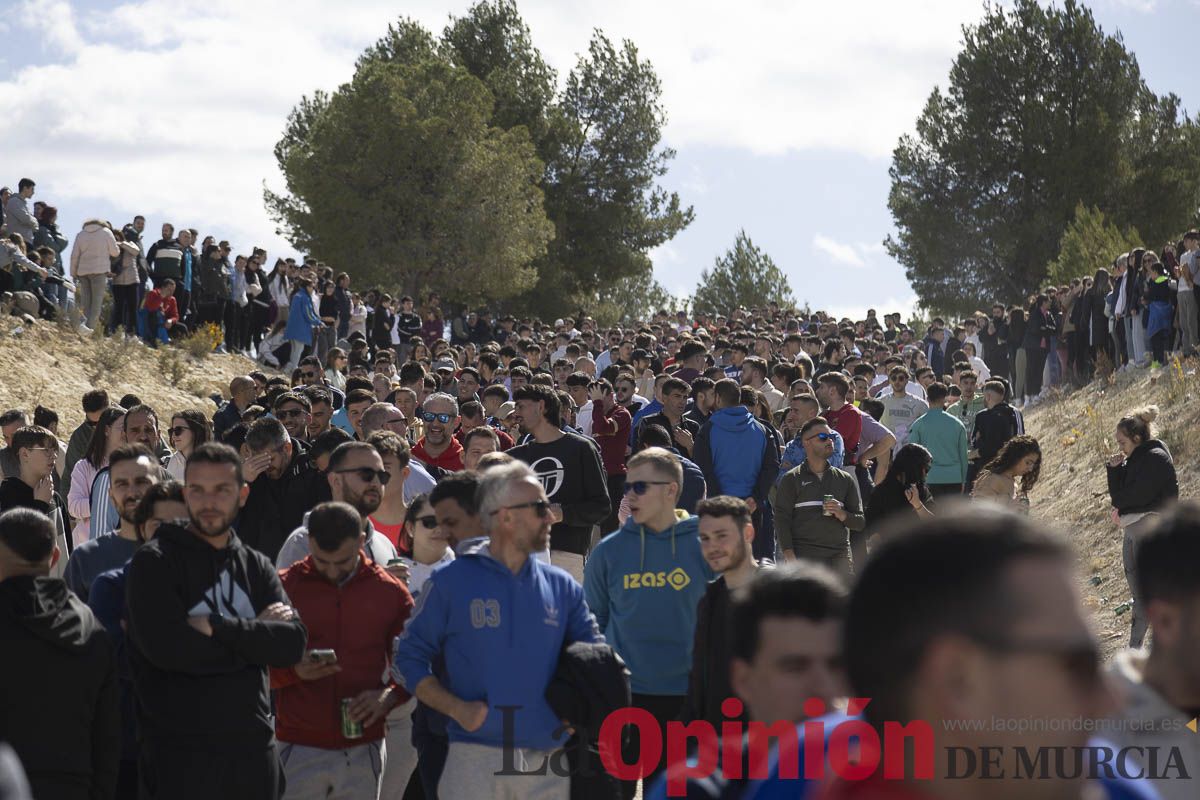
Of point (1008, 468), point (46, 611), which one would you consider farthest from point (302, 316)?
point (46, 611)

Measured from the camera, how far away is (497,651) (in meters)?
5.10

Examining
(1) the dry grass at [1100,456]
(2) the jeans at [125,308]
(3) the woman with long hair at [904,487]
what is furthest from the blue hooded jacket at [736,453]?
(2) the jeans at [125,308]

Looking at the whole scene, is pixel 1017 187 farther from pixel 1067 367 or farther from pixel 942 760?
pixel 942 760

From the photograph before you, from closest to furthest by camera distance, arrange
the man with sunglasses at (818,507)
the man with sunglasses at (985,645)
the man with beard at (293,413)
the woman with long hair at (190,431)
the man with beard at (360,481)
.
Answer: the man with sunglasses at (985,645) → the man with beard at (360,481) → the woman with long hair at (190,431) → the man with sunglasses at (818,507) → the man with beard at (293,413)

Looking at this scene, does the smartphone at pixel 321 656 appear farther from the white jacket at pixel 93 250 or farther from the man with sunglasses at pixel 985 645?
the white jacket at pixel 93 250

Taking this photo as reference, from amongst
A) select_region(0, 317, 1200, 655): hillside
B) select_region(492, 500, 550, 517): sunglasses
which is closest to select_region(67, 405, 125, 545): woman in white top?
select_region(492, 500, 550, 517): sunglasses

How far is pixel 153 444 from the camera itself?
9.38 metres

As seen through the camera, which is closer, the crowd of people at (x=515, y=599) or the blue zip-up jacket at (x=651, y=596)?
the crowd of people at (x=515, y=599)

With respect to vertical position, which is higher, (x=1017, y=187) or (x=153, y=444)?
(x=1017, y=187)

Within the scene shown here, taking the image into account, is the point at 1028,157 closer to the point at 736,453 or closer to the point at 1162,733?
the point at 736,453

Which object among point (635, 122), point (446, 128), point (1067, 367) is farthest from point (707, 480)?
point (635, 122)

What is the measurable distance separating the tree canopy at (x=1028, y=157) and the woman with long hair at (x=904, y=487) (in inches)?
1678

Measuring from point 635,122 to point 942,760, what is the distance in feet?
178

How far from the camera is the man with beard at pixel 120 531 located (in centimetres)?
635
